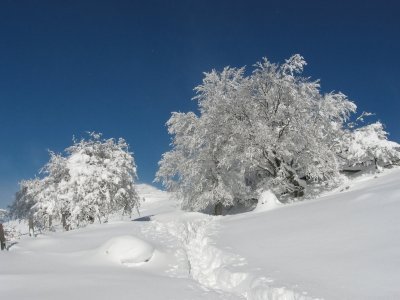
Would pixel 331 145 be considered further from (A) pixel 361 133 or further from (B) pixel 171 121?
(B) pixel 171 121

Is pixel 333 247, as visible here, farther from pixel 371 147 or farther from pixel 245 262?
pixel 371 147

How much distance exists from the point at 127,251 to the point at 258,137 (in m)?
15.9

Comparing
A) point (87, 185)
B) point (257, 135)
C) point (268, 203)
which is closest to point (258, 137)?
point (257, 135)

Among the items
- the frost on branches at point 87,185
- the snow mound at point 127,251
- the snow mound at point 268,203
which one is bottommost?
the snow mound at point 127,251

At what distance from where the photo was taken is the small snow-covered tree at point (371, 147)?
96.0 feet

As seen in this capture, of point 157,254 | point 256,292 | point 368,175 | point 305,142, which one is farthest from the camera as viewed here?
point 368,175

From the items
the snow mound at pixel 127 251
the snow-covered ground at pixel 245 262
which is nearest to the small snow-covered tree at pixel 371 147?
the snow-covered ground at pixel 245 262

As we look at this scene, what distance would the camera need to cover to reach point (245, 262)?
11.6m

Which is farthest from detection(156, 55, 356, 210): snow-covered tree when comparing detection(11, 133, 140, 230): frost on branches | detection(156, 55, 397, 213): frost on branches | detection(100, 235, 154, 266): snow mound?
detection(100, 235, 154, 266): snow mound

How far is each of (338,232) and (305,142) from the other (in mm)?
16355

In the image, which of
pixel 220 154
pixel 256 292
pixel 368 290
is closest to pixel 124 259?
pixel 256 292

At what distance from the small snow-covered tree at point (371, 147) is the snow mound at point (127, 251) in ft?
72.6

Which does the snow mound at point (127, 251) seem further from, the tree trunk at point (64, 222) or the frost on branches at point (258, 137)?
the tree trunk at point (64, 222)

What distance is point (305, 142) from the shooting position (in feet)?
90.3
